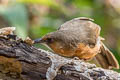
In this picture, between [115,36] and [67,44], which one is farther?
[115,36]

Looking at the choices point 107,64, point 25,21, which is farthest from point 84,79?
point 25,21

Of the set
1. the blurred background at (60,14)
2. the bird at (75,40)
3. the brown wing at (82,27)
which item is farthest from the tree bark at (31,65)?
the blurred background at (60,14)

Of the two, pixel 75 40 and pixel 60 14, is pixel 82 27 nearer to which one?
pixel 75 40

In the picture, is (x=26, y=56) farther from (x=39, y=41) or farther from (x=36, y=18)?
(x=36, y=18)

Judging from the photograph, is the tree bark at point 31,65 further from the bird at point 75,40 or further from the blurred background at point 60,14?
the blurred background at point 60,14

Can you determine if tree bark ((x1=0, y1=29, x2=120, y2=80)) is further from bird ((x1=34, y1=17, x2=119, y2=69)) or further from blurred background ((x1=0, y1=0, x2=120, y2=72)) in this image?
blurred background ((x1=0, y1=0, x2=120, y2=72))
